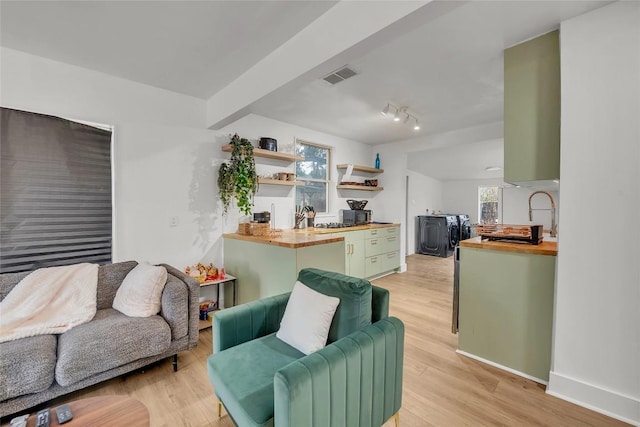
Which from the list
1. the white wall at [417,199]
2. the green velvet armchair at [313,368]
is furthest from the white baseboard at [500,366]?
the white wall at [417,199]

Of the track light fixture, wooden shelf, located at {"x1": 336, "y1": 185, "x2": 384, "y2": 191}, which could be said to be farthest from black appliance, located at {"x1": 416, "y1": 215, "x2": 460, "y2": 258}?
the track light fixture

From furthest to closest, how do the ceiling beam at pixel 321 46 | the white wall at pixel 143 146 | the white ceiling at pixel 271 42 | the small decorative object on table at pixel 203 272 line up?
the small decorative object on table at pixel 203 272, the white wall at pixel 143 146, the white ceiling at pixel 271 42, the ceiling beam at pixel 321 46

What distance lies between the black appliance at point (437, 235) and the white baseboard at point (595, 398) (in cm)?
484

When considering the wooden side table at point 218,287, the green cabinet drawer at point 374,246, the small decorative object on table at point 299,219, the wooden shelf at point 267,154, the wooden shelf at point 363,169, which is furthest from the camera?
the wooden shelf at point 363,169

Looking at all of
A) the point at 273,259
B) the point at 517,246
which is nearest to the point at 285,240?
the point at 273,259

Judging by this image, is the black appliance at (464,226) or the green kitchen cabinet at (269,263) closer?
the green kitchen cabinet at (269,263)

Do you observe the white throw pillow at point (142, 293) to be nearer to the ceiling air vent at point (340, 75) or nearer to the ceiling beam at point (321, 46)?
the ceiling beam at point (321, 46)

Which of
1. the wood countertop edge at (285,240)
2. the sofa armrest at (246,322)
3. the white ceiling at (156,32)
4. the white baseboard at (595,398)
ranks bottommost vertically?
the white baseboard at (595,398)

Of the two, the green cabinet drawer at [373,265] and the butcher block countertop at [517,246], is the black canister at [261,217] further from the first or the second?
the butcher block countertop at [517,246]

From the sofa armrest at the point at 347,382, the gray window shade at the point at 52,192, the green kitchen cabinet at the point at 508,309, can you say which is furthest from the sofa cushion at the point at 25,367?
the green kitchen cabinet at the point at 508,309

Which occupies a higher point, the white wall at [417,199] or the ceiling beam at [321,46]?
the ceiling beam at [321,46]

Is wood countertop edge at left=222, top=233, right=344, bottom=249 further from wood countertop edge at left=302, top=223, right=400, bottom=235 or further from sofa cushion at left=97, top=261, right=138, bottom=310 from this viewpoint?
sofa cushion at left=97, top=261, right=138, bottom=310

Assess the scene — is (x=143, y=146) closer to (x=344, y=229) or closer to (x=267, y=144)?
(x=267, y=144)

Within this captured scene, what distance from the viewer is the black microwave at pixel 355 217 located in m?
4.57
